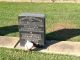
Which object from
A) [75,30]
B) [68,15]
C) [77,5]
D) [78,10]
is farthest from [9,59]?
[77,5]

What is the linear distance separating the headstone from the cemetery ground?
0.64 metres

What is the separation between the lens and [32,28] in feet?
36.5

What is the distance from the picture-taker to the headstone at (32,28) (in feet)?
36.0

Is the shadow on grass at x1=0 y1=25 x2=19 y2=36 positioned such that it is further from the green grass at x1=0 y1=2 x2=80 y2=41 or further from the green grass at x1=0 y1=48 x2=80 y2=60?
the green grass at x1=0 y1=48 x2=80 y2=60

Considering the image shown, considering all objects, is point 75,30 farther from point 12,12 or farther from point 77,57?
point 12,12

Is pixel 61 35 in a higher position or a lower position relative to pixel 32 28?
lower

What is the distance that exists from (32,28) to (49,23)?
3.47 metres

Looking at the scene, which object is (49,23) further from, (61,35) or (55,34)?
(61,35)

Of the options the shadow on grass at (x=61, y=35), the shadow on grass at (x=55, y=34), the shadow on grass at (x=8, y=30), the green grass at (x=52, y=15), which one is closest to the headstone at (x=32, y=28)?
the shadow on grass at (x=55, y=34)

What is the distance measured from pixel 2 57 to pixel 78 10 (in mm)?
7955

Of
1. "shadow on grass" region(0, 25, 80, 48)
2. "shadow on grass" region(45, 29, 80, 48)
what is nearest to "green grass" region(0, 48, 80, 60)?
"shadow on grass" region(0, 25, 80, 48)

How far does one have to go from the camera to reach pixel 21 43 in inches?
447

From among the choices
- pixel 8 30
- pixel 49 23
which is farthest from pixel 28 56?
pixel 49 23

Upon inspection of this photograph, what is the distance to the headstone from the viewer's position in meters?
11.0
